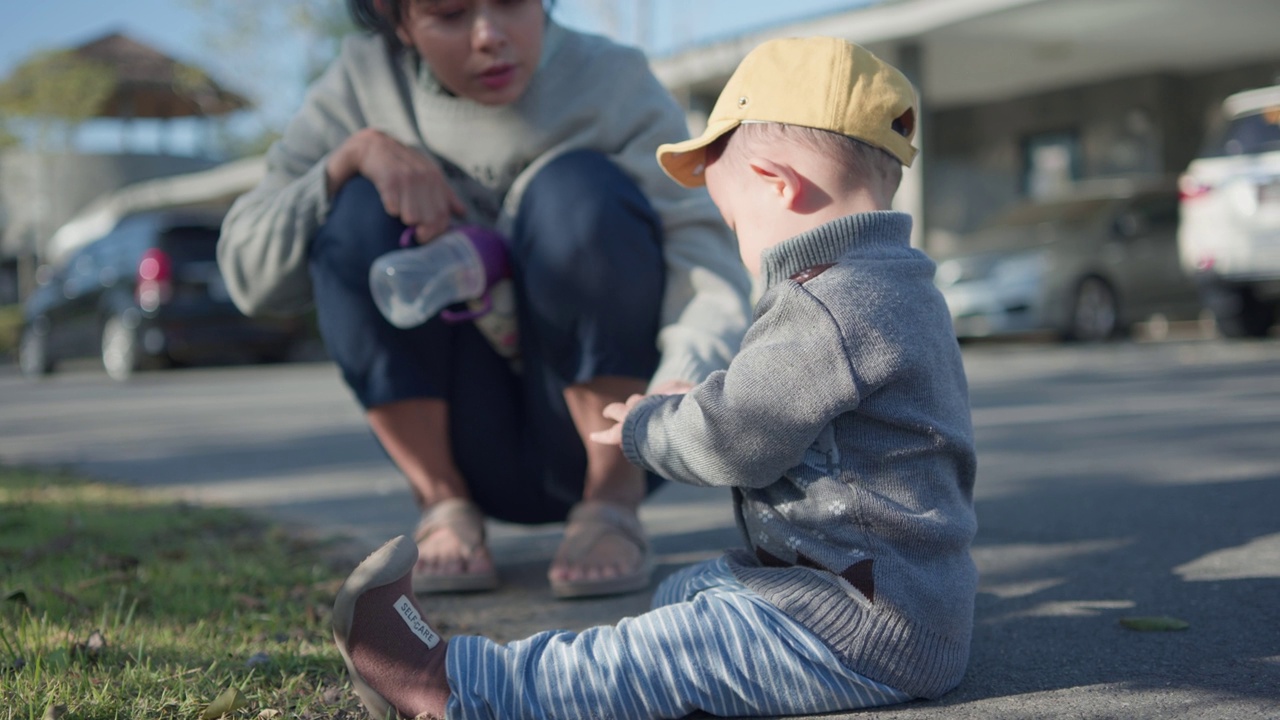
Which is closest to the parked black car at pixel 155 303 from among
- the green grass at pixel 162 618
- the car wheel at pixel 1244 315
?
the car wheel at pixel 1244 315

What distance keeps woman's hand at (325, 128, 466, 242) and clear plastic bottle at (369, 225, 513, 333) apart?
0.04m

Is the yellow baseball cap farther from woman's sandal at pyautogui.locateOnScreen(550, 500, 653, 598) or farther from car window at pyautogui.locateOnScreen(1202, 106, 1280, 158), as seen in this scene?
car window at pyautogui.locateOnScreen(1202, 106, 1280, 158)

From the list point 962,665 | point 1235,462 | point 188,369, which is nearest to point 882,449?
point 962,665

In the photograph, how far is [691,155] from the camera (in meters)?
1.88

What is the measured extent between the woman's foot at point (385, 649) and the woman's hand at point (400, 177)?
0.91m

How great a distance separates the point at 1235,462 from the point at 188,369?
1118 cm

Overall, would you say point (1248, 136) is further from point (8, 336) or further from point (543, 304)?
point (8, 336)

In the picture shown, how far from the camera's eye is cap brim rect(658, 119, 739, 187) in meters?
1.77

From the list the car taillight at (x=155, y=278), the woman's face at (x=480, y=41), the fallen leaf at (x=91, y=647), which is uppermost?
the woman's face at (x=480, y=41)

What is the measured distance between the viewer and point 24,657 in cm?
178

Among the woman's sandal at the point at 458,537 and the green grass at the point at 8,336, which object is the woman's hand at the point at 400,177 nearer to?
the woman's sandal at the point at 458,537

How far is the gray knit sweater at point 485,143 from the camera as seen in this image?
95.8 inches

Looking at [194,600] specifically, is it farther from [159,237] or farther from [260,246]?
[159,237]

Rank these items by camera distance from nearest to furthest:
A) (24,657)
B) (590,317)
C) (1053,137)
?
1. (24,657)
2. (590,317)
3. (1053,137)
